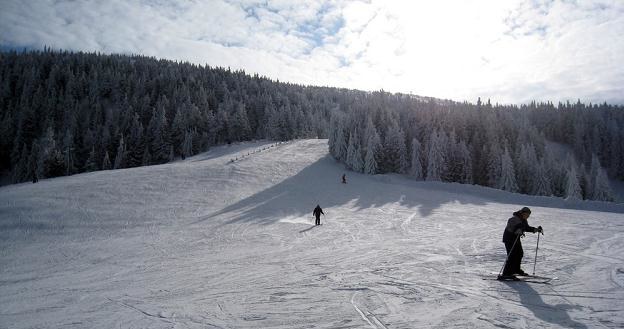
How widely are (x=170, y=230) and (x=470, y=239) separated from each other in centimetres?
1944

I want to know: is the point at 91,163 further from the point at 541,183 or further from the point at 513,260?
the point at 541,183

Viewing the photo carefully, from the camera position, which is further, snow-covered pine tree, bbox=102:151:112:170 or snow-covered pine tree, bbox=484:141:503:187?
snow-covered pine tree, bbox=102:151:112:170

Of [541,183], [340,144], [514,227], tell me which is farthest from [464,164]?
[514,227]

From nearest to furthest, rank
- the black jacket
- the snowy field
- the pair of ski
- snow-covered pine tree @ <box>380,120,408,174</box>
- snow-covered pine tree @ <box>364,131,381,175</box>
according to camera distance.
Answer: the snowy field, the pair of ski, the black jacket, snow-covered pine tree @ <box>364,131,381,175</box>, snow-covered pine tree @ <box>380,120,408,174</box>

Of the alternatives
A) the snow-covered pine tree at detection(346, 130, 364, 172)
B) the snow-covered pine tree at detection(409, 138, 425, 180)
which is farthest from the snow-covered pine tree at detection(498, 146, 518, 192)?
the snow-covered pine tree at detection(346, 130, 364, 172)

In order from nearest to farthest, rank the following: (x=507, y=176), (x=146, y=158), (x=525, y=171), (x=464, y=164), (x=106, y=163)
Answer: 1. (x=507, y=176)
2. (x=464, y=164)
3. (x=525, y=171)
4. (x=106, y=163)
5. (x=146, y=158)

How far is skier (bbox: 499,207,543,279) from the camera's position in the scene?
8641 mm

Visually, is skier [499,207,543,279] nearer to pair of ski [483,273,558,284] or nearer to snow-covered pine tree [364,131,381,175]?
pair of ski [483,273,558,284]

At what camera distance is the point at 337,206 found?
35781 millimetres

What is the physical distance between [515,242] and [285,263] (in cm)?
749

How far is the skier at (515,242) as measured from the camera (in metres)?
8.64

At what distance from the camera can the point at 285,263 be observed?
1276cm

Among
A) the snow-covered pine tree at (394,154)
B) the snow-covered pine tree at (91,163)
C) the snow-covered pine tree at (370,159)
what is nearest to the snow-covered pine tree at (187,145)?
the snow-covered pine tree at (91,163)

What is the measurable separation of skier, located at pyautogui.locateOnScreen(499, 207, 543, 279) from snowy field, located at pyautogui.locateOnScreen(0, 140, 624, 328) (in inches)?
19.5
